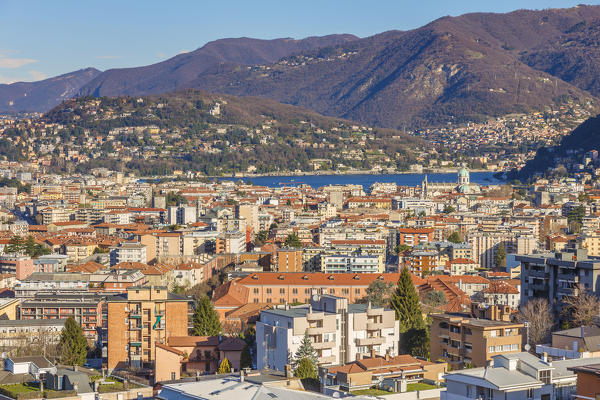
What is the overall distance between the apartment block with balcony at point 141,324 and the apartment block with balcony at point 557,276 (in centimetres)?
580

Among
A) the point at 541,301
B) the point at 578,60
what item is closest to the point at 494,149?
the point at 578,60

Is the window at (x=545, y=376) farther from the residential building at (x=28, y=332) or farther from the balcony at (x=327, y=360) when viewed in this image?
the residential building at (x=28, y=332)

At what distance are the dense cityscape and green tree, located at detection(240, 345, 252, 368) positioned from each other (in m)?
0.03

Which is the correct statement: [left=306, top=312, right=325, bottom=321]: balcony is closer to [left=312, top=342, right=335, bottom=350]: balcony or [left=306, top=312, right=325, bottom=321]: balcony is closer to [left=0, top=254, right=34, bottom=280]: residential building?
[left=312, top=342, right=335, bottom=350]: balcony

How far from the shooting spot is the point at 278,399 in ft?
31.7

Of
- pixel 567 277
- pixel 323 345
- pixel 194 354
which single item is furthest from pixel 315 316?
pixel 567 277

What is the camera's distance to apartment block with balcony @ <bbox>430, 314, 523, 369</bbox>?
1520 cm

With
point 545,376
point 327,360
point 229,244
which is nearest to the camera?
point 545,376

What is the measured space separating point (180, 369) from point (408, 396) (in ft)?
19.9

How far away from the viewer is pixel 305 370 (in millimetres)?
13883

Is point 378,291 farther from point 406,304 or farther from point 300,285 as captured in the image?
point 406,304

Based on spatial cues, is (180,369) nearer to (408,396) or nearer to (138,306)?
(138,306)

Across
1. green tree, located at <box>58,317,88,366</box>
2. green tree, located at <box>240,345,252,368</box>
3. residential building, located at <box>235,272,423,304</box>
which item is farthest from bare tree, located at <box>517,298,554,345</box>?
residential building, located at <box>235,272,423,304</box>

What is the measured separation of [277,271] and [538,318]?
17.1 metres
